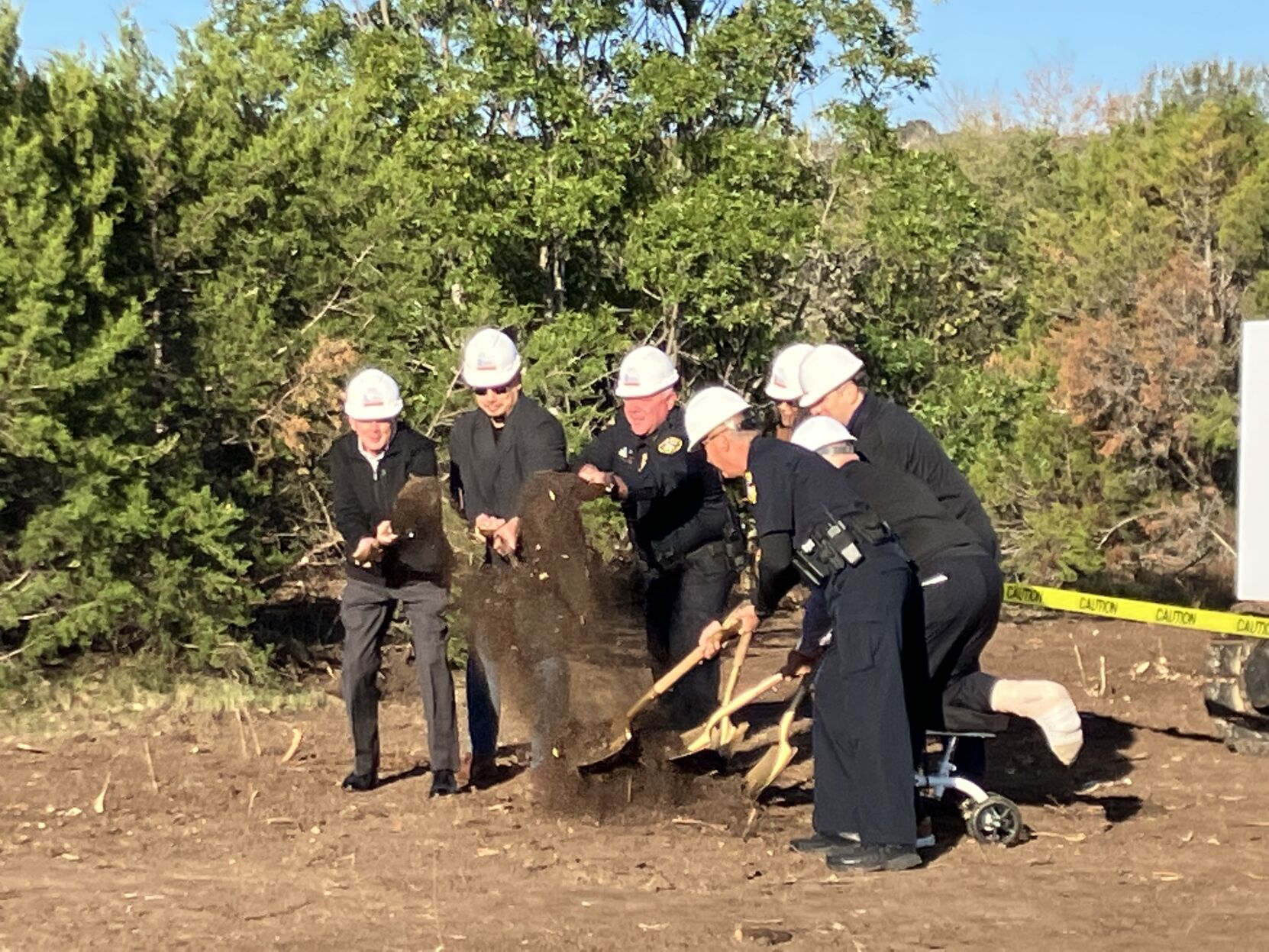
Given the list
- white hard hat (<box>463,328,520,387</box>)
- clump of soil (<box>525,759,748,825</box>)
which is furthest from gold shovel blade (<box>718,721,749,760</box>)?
white hard hat (<box>463,328,520,387</box>)

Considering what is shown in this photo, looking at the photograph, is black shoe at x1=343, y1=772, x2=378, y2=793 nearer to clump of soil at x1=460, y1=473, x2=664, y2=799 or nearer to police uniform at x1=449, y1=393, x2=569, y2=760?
police uniform at x1=449, y1=393, x2=569, y2=760

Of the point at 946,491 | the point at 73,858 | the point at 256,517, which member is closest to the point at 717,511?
the point at 946,491

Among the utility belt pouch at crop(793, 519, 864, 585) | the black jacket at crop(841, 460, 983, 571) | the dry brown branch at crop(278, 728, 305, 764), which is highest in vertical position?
the black jacket at crop(841, 460, 983, 571)

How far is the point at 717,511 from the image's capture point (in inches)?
344

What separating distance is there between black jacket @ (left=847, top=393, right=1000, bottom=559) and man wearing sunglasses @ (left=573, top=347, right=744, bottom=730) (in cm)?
122

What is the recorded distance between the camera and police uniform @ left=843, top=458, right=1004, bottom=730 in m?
7.26

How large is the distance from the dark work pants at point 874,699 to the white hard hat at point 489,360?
216 cm

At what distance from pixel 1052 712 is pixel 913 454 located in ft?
3.74

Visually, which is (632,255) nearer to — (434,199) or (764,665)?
(434,199)

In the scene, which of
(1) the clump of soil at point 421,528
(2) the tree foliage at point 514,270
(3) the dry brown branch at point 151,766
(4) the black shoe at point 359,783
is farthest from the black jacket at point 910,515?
(2) the tree foliage at point 514,270

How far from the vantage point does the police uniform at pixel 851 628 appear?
682 centimetres

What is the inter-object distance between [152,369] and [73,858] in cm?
474

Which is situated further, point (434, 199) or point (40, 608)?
point (434, 199)

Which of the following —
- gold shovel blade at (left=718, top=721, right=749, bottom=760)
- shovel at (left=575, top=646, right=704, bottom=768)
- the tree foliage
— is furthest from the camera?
the tree foliage
